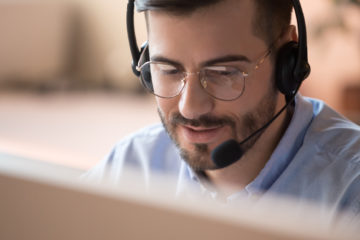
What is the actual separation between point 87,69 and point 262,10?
12.5 ft

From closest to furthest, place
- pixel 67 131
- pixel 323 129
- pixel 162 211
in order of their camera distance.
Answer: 1. pixel 162 211
2. pixel 323 129
3. pixel 67 131

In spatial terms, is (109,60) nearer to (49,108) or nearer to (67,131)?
(49,108)

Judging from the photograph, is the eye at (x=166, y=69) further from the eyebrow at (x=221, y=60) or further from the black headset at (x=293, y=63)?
the black headset at (x=293, y=63)

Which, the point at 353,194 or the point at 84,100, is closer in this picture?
the point at 353,194

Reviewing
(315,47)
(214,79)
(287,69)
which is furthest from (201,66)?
(315,47)

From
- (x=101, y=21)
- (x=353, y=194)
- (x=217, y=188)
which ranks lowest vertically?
(x=101, y=21)

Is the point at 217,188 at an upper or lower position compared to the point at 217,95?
lower

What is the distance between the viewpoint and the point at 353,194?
929mm

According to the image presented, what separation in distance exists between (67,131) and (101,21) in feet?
5.72

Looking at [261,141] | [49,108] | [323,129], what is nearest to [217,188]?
[261,141]

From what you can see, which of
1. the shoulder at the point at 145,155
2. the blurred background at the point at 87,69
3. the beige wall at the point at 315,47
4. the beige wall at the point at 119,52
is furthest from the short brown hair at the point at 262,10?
the beige wall at the point at 119,52

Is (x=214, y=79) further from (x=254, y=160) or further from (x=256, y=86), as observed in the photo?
(x=254, y=160)

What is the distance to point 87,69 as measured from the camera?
471 cm

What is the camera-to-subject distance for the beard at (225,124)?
1008mm
